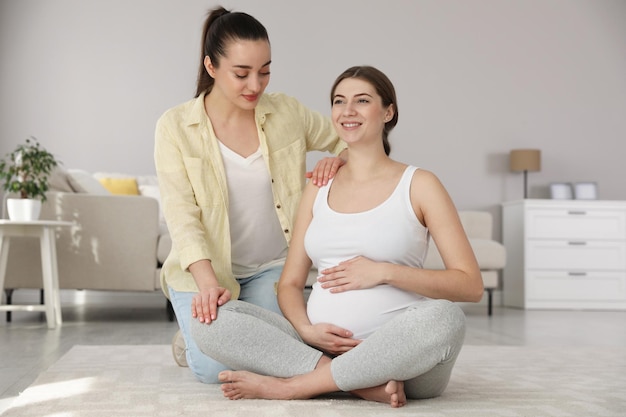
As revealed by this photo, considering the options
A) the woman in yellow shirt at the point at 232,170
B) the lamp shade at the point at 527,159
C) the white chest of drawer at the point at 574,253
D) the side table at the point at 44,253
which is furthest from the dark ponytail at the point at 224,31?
the lamp shade at the point at 527,159

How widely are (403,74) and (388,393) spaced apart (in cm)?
509

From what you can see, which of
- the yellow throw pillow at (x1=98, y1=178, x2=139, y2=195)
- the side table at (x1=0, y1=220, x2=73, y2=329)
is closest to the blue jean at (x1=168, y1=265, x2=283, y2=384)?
the side table at (x1=0, y1=220, x2=73, y2=329)

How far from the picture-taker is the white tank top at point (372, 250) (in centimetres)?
180

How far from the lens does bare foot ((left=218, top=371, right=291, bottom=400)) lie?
1789 mm

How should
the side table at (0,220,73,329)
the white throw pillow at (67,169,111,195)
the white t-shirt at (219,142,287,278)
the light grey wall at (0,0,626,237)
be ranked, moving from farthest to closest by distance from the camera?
1. the light grey wall at (0,0,626,237)
2. the white throw pillow at (67,169,111,195)
3. the side table at (0,220,73,329)
4. the white t-shirt at (219,142,287,278)

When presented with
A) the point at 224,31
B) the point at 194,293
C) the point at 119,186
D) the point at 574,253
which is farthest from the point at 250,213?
the point at 574,253

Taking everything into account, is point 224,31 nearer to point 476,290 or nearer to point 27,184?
point 476,290

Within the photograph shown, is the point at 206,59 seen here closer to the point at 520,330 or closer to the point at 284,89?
the point at 520,330

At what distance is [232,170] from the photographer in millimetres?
2270

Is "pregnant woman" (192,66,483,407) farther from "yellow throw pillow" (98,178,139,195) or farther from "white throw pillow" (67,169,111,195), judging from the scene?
"yellow throw pillow" (98,178,139,195)

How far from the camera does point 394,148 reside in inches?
259

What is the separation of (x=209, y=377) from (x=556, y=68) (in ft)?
17.8

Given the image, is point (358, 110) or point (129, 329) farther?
point (129, 329)

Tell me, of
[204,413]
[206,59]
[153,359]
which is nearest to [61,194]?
[153,359]
